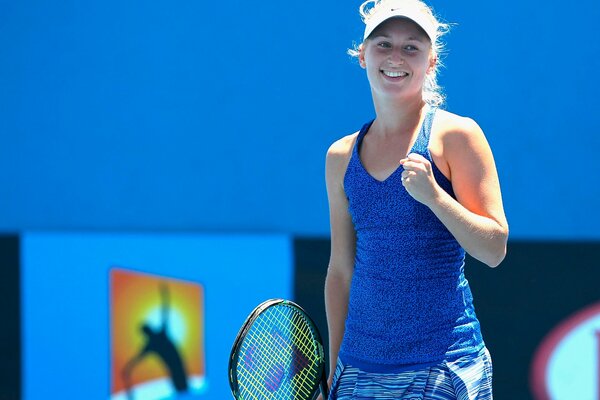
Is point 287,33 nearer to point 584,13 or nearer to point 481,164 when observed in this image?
point 584,13

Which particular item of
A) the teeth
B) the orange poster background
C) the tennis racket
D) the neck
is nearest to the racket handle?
the tennis racket

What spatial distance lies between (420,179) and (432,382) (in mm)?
426

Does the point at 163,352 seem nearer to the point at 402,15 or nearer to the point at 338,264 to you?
the point at 338,264

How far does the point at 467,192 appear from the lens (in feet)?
6.66

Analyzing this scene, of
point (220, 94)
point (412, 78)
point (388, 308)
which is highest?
point (220, 94)

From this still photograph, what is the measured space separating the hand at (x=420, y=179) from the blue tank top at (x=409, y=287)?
0.13m

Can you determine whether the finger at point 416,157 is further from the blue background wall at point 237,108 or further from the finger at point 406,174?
the blue background wall at point 237,108

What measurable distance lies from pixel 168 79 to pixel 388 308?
1926 millimetres

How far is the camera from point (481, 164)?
6.63 feet

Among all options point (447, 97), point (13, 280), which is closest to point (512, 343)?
point (447, 97)

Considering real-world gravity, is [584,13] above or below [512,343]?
above

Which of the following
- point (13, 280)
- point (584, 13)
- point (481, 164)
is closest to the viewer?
point (481, 164)

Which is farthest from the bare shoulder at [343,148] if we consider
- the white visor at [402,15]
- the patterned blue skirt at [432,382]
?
the patterned blue skirt at [432,382]

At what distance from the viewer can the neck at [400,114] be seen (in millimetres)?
2158
